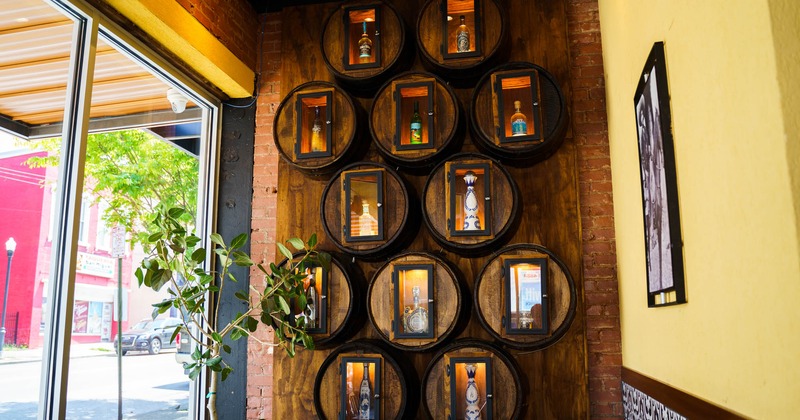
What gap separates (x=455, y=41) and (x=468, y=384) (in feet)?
6.77

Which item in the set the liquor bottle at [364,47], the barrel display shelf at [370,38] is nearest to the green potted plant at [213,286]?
the barrel display shelf at [370,38]

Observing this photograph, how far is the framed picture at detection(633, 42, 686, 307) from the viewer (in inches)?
79.5

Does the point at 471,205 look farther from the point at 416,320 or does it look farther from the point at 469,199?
the point at 416,320

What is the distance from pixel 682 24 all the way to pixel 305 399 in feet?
10.1

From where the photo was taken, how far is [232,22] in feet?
14.1

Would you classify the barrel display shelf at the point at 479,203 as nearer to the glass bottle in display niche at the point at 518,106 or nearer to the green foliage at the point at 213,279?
the glass bottle in display niche at the point at 518,106

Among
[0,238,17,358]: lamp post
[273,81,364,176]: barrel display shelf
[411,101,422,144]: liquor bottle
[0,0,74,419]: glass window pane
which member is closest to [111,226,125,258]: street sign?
[0,0,74,419]: glass window pane

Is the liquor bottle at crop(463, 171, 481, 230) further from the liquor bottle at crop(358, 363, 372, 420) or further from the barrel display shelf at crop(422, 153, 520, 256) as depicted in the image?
the liquor bottle at crop(358, 363, 372, 420)

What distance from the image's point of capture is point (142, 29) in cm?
360

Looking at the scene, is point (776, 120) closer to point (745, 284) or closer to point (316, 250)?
point (745, 284)

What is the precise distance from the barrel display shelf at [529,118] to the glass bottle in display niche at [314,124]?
905 mm

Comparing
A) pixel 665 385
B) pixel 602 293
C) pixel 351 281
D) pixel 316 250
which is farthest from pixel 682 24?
pixel 316 250

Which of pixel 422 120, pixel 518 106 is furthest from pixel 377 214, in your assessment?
pixel 518 106

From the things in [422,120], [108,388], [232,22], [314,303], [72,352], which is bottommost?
[108,388]
